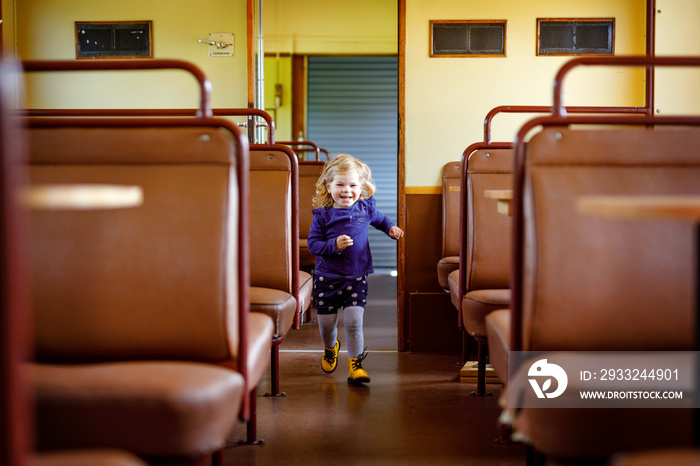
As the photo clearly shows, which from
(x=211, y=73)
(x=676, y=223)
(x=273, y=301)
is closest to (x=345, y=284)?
(x=273, y=301)

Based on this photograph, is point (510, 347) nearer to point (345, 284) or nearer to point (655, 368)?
point (655, 368)

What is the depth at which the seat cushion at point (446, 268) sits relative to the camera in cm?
384

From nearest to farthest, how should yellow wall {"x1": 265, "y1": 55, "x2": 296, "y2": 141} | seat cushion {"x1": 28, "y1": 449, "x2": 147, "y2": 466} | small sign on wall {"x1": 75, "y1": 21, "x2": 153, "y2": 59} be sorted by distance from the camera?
seat cushion {"x1": 28, "y1": 449, "x2": 147, "y2": 466} → small sign on wall {"x1": 75, "y1": 21, "x2": 153, "y2": 59} → yellow wall {"x1": 265, "y1": 55, "x2": 296, "y2": 141}

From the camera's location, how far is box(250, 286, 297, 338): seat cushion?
2484 mm

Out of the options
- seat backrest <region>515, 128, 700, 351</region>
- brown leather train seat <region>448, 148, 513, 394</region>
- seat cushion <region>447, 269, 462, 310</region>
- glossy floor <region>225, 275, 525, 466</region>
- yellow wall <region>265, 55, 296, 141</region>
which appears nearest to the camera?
seat backrest <region>515, 128, 700, 351</region>

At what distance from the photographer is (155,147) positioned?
1694 mm

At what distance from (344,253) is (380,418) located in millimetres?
920

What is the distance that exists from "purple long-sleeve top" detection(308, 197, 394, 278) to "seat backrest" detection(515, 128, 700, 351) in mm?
1764

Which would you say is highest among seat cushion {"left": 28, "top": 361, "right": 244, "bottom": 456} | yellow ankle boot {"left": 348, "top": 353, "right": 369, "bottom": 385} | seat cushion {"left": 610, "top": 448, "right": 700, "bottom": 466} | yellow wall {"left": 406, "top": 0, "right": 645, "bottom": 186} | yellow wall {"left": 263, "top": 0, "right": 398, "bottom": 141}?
yellow wall {"left": 263, "top": 0, "right": 398, "bottom": 141}

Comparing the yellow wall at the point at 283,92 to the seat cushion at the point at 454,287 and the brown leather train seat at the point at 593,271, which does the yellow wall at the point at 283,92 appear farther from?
the brown leather train seat at the point at 593,271

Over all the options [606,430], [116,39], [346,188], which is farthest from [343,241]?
[116,39]

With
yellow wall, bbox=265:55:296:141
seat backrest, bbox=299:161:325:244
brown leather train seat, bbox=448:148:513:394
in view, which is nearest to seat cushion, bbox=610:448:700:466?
brown leather train seat, bbox=448:148:513:394

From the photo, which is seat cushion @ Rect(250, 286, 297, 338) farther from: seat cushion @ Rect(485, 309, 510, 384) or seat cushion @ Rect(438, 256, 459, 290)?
seat cushion @ Rect(438, 256, 459, 290)

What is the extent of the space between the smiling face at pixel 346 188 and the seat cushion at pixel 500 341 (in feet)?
4.59
